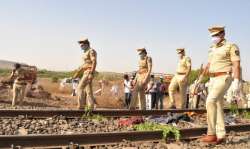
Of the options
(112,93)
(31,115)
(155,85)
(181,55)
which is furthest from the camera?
(112,93)

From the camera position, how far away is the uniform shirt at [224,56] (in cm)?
861

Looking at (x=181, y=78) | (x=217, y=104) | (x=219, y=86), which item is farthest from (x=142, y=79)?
(x=219, y=86)

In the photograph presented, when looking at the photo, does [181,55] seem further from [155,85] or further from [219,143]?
[219,143]

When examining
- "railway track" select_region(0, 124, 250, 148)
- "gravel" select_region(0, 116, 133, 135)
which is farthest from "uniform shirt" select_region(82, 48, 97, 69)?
"railway track" select_region(0, 124, 250, 148)

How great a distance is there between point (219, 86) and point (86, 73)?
5.12 meters

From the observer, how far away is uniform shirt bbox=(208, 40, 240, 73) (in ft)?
28.2

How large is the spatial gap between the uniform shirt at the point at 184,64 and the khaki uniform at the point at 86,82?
132 inches

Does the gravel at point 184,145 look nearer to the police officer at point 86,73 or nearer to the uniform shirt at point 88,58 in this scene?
the police officer at point 86,73

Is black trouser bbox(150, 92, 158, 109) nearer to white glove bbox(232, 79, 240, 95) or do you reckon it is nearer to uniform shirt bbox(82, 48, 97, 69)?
uniform shirt bbox(82, 48, 97, 69)

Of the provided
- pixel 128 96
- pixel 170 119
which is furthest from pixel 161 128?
pixel 128 96

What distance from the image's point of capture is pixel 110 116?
470 inches

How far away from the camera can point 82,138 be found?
24.8 feet

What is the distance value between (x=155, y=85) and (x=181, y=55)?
4398mm

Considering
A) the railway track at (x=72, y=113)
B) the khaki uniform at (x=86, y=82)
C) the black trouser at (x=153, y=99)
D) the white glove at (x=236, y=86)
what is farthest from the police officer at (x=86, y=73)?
the black trouser at (x=153, y=99)
